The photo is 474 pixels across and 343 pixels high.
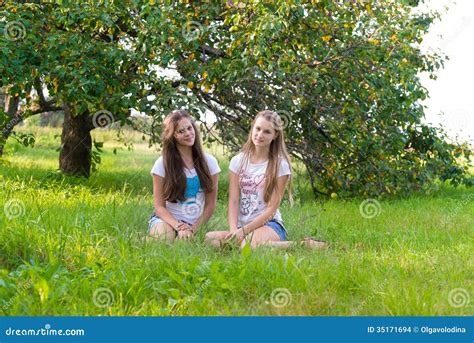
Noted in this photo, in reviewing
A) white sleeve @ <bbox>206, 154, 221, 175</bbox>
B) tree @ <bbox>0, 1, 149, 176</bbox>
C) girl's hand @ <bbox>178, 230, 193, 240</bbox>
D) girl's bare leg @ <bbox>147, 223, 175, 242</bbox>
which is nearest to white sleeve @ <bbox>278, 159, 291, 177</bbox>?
white sleeve @ <bbox>206, 154, 221, 175</bbox>

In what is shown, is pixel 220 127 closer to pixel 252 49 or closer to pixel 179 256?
pixel 252 49

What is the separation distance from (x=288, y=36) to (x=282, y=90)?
0.70 m

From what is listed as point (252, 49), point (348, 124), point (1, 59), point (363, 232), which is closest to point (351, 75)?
point (348, 124)

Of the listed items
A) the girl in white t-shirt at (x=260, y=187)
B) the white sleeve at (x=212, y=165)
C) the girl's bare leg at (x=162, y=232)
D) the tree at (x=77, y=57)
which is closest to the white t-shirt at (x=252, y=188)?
the girl in white t-shirt at (x=260, y=187)

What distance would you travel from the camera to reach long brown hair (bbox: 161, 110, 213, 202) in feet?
18.6

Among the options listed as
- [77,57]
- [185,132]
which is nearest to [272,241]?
[185,132]

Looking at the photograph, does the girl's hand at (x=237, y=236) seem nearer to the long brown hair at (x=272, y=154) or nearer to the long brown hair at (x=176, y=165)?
the long brown hair at (x=272, y=154)

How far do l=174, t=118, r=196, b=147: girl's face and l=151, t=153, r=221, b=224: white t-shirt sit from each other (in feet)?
0.85

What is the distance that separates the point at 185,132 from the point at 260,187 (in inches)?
31.6

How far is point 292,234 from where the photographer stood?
6.15 metres

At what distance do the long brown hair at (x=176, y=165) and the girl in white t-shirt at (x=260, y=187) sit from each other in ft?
0.85

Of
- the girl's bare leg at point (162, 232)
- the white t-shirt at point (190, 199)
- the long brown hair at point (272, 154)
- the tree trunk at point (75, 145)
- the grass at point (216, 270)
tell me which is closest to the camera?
the grass at point (216, 270)

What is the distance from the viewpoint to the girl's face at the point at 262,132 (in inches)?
220

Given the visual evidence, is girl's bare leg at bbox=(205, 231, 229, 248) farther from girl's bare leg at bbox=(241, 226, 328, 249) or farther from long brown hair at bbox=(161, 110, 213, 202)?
long brown hair at bbox=(161, 110, 213, 202)
